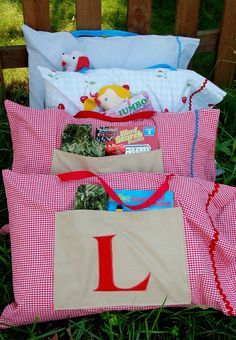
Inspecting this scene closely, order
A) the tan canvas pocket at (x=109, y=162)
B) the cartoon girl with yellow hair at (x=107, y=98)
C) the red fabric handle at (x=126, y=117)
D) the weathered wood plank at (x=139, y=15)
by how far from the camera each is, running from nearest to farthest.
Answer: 1. the tan canvas pocket at (x=109, y=162)
2. the red fabric handle at (x=126, y=117)
3. the cartoon girl with yellow hair at (x=107, y=98)
4. the weathered wood plank at (x=139, y=15)

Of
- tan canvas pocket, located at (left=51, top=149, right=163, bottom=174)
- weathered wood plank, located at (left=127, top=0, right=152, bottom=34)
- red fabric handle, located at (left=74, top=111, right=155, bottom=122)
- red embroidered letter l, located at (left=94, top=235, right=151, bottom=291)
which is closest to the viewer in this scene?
red embroidered letter l, located at (left=94, top=235, right=151, bottom=291)

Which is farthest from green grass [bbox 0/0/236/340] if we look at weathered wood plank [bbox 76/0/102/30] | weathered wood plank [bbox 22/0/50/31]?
weathered wood plank [bbox 76/0/102/30]

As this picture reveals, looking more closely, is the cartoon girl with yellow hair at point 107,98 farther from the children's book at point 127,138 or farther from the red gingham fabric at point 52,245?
the red gingham fabric at point 52,245

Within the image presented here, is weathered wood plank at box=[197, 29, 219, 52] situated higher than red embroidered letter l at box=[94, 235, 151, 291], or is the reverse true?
weathered wood plank at box=[197, 29, 219, 52]

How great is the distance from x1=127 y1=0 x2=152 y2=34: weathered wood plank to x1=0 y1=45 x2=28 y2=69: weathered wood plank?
47cm

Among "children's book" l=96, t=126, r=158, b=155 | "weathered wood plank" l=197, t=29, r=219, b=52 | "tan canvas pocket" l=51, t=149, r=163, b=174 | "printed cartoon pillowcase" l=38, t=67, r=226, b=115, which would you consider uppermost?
"weathered wood plank" l=197, t=29, r=219, b=52

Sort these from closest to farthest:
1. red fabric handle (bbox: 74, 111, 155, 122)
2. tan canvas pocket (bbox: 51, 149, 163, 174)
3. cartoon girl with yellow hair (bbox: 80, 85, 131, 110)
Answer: tan canvas pocket (bbox: 51, 149, 163, 174) < red fabric handle (bbox: 74, 111, 155, 122) < cartoon girl with yellow hair (bbox: 80, 85, 131, 110)

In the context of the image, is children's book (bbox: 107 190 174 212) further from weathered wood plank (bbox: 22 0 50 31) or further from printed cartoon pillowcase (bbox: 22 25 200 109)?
weathered wood plank (bbox: 22 0 50 31)

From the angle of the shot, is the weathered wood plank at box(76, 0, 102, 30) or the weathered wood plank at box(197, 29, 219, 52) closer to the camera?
the weathered wood plank at box(76, 0, 102, 30)

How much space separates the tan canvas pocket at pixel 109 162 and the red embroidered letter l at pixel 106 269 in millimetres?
278

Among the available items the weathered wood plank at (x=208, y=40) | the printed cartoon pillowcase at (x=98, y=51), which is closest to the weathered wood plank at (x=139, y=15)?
the printed cartoon pillowcase at (x=98, y=51)

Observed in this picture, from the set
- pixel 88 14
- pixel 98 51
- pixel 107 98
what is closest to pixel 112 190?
pixel 107 98

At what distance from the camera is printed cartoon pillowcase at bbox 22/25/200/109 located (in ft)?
6.34

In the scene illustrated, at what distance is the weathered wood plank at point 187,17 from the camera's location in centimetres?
210
